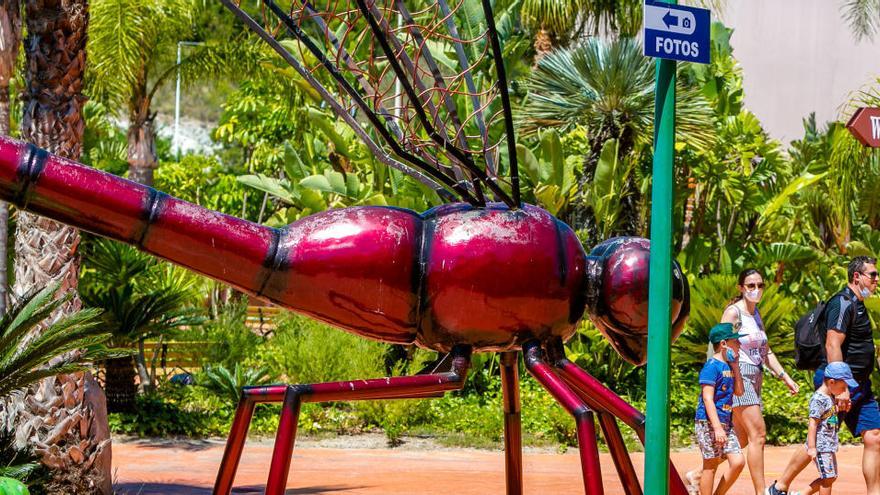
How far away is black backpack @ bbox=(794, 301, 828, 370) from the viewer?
325 inches

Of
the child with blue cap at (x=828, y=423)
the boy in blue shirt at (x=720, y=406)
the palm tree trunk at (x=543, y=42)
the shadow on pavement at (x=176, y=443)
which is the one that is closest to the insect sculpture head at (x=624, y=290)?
the boy in blue shirt at (x=720, y=406)

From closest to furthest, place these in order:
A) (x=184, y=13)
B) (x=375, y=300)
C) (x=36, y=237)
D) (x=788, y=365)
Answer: (x=375, y=300), (x=36, y=237), (x=788, y=365), (x=184, y=13)

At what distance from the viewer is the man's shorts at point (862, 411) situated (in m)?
7.93

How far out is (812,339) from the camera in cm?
831

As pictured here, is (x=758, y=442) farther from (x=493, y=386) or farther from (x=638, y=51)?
(x=638, y=51)

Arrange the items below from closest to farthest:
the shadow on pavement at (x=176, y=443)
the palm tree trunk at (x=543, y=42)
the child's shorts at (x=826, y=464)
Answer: the child's shorts at (x=826, y=464), the shadow on pavement at (x=176, y=443), the palm tree trunk at (x=543, y=42)

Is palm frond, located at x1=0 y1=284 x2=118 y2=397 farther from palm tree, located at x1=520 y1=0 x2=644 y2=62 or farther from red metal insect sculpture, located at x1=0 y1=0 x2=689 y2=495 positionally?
palm tree, located at x1=520 y1=0 x2=644 y2=62

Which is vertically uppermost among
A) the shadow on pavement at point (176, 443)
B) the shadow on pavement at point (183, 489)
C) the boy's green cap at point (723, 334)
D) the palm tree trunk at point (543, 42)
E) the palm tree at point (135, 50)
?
the palm tree trunk at point (543, 42)

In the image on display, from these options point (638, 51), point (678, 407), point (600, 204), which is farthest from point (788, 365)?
point (638, 51)

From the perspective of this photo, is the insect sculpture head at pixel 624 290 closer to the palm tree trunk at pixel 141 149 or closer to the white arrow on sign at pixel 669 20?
the white arrow on sign at pixel 669 20

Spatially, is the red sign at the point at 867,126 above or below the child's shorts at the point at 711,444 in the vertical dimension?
above

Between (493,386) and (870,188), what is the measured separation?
6.39 meters

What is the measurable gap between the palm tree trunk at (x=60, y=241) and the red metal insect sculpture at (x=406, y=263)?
433 centimetres

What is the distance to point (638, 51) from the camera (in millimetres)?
14461
